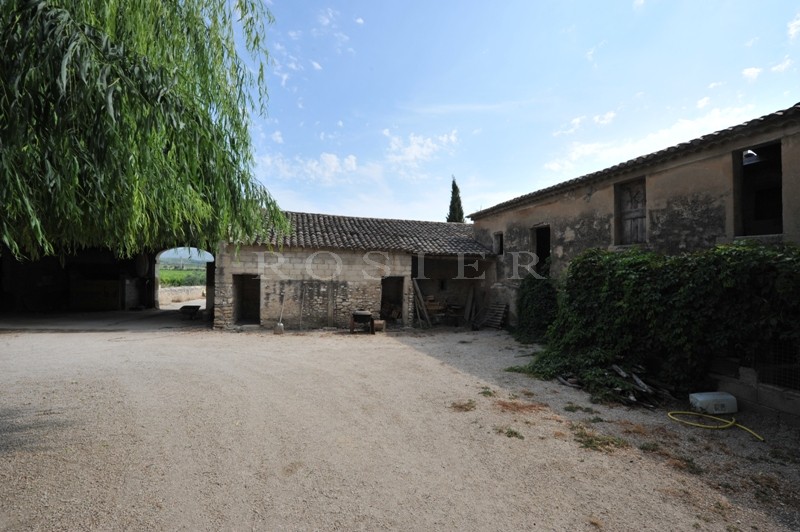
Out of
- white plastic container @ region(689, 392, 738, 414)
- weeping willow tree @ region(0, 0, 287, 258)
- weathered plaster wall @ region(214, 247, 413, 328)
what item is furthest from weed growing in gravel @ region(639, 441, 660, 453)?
weathered plaster wall @ region(214, 247, 413, 328)

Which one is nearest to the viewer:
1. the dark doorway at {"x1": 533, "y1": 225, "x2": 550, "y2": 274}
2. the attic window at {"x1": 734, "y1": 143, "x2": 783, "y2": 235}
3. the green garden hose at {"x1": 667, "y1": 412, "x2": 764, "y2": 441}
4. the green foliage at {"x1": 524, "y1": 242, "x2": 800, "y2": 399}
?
the green garden hose at {"x1": 667, "y1": 412, "x2": 764, "y2": 441}

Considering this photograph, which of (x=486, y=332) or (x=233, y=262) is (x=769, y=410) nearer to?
(x=486, y=332)

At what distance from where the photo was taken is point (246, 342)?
32.4 feet

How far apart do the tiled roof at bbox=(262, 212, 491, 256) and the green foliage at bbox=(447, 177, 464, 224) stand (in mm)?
8287

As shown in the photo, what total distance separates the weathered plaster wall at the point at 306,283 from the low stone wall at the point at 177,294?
12.3 m

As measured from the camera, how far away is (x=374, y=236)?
45.6ft

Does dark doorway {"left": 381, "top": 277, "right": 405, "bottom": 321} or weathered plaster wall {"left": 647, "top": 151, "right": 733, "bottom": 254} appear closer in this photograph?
weathered plaster wall {"left": 647, "top": 151, "right": 733, "bottom": 254}

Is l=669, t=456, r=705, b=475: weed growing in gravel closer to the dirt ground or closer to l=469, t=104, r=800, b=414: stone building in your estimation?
the dirt ground

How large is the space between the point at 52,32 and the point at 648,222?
30.9 feet

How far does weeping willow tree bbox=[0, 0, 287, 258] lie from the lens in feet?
6.98

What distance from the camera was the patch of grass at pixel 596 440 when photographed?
3987 mm

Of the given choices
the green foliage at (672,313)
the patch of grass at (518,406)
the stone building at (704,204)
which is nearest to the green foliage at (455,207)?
the stone building at (704,204)

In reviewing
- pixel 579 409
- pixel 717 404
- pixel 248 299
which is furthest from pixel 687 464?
pixel 248 299

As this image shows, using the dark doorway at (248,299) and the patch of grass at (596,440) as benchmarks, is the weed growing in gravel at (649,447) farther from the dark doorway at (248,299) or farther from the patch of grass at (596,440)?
the dark doorway at (248,299)
